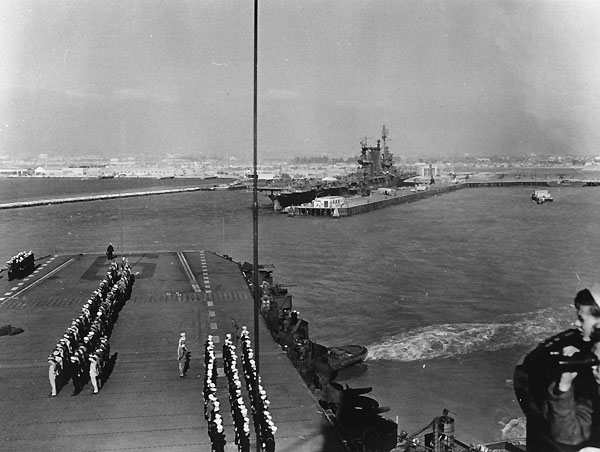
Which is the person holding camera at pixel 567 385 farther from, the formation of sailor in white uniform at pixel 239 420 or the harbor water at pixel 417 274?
the formation of sailor in white uniform at pixel 239 420

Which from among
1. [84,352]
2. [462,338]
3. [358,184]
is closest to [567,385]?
[84,352]

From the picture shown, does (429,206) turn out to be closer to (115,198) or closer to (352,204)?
(352,204)

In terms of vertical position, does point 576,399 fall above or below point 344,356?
above

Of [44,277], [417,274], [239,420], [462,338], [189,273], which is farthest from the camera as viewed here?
[417,274]

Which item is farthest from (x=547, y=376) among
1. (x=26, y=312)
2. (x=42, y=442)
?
(x=26, y=312)

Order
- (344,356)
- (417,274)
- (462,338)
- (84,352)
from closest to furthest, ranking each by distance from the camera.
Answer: (84,352), (344,356), (462,338), (417,274)

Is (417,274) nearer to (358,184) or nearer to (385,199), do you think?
(385,199)

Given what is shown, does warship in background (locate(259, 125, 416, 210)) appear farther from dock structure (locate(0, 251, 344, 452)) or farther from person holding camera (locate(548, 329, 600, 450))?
person holding camera (locate(548, 329, 600, 450))
